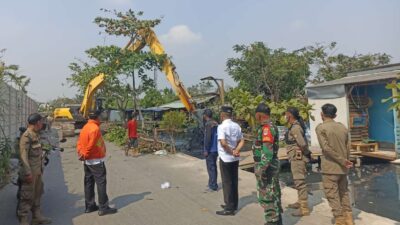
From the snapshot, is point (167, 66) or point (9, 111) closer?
point (9, 111)

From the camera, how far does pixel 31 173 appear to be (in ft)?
19.9

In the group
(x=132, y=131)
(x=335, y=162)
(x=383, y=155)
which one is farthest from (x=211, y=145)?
(x=383, y=155)

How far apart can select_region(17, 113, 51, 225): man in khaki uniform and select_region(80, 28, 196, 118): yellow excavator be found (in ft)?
33.6

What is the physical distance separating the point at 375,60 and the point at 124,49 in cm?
1857

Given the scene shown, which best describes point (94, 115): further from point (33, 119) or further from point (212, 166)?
point (212, 166)

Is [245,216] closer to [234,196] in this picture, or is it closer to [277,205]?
[234,196]

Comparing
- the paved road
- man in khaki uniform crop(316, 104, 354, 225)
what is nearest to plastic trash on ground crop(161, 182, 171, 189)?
the paved road

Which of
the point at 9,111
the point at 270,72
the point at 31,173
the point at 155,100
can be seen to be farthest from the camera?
the point at 155,100

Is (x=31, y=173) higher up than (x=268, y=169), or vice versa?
(x=268, y=169)

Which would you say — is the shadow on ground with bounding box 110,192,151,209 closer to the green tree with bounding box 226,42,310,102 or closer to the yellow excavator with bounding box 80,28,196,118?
the yellow excavator with bounding box 80,28,196,118

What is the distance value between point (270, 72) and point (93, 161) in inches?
781

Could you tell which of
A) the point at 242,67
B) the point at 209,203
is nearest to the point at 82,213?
the point at 209,203

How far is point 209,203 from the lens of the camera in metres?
7.43

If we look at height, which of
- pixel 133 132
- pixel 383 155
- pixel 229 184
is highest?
pixel 133 132
